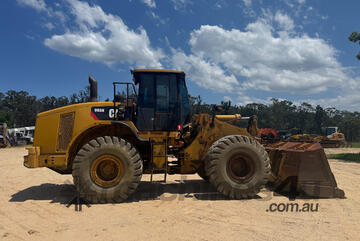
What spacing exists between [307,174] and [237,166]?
5.26 feet

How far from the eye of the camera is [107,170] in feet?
18.0

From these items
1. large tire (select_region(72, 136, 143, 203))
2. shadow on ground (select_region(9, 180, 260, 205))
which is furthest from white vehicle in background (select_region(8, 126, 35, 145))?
large tire (select_region(72, 136, 143, 203))

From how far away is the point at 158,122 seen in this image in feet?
20.1

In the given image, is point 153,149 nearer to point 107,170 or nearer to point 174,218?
point 107,170

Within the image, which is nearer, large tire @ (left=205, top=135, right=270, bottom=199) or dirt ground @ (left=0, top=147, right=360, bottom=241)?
dirt ground @ (left=0, top=147, right=360, bottom=241)

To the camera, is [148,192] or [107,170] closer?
[107,170]

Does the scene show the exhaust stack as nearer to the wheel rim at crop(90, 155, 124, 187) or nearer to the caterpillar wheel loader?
the caterpillar wheel loader

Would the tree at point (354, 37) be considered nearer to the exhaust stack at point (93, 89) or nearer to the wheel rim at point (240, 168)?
the wheel rim at point (240, 168)

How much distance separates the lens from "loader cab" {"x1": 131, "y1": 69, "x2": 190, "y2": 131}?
241 inches

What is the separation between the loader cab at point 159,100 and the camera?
611 cm

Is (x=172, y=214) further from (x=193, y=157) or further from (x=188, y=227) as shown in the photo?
(x=193, y=157)

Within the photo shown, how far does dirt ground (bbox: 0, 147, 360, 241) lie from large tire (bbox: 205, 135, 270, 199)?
284 millimetres

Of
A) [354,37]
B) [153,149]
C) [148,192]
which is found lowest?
[148,192]

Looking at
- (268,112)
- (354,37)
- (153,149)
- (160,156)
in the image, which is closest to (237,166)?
(160,156)
